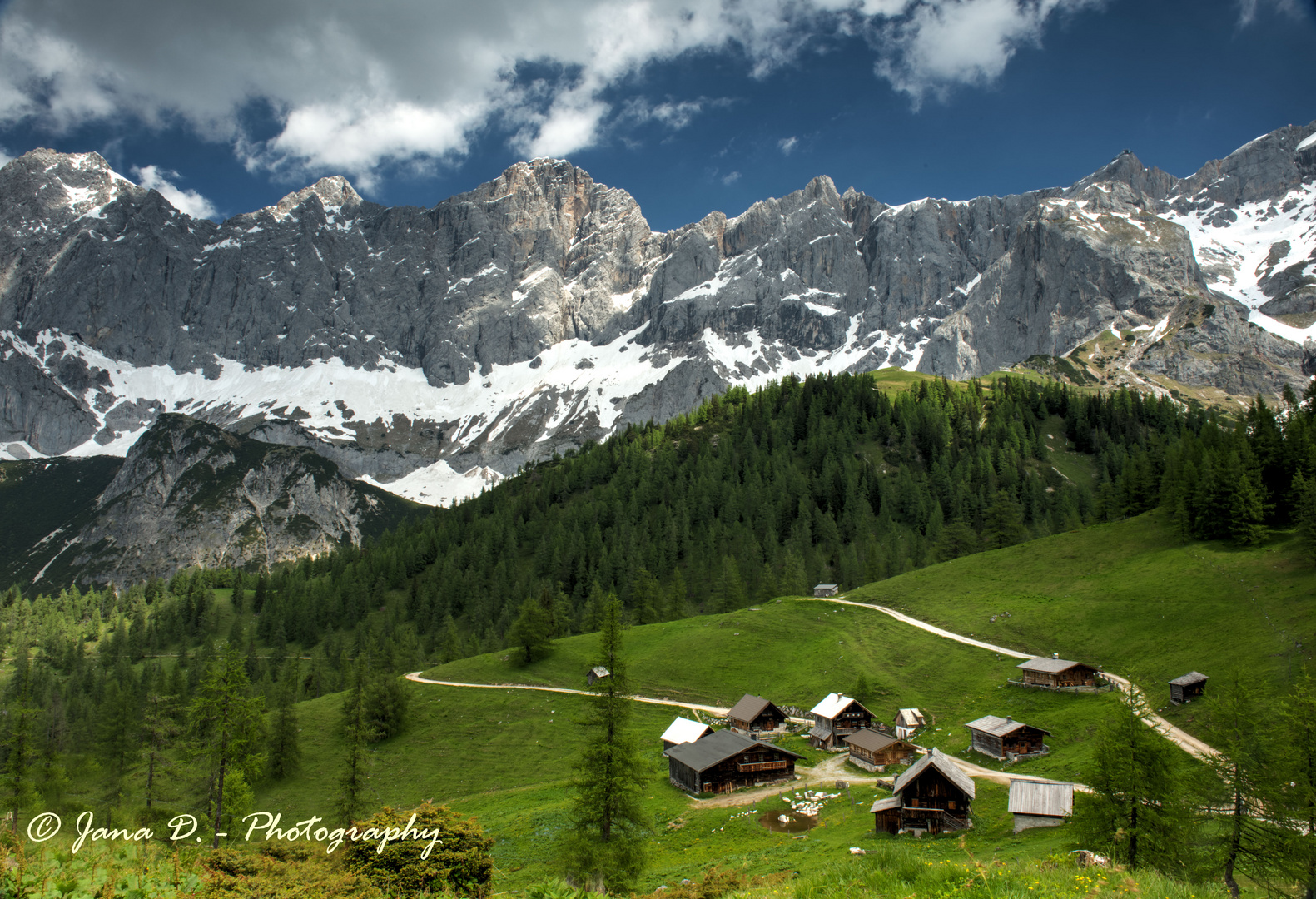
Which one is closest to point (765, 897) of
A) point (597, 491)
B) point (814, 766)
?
point (814, 766)

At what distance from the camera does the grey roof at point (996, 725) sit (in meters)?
49.6

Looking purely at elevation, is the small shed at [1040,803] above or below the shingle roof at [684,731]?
above

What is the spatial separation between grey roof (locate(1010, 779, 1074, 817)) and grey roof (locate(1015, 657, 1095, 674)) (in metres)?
21.6

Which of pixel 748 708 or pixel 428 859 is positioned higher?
pixel 428 859

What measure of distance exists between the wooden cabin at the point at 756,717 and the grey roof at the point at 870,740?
29.0 ft

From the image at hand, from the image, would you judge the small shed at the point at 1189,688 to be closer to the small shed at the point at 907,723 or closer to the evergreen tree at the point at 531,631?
the small shed at the point at 907,723

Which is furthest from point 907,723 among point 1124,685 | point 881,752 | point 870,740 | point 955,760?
point 1124,685

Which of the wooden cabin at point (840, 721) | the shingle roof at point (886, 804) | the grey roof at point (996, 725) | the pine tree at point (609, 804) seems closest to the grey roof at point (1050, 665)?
the grey roof at point (996, 725)

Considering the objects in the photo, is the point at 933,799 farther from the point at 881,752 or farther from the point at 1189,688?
the point at 1189,688

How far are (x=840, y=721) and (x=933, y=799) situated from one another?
64.5ft

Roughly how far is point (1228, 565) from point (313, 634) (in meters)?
147

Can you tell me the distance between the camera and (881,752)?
53.2 meters

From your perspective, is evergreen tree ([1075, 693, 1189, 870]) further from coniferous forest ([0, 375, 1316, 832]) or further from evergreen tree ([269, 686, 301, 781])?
evergreen tree ([269, 686, 301, 781])

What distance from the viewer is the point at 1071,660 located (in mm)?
60656
